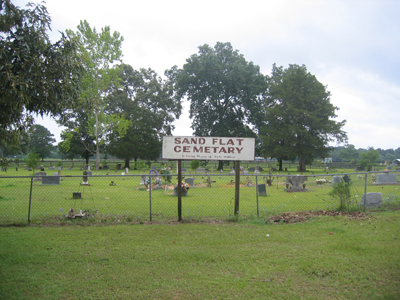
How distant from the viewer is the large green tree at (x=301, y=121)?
43781mm

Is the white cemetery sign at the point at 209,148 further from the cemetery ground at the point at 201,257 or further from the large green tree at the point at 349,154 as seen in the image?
the large green tree at the point at 349,154

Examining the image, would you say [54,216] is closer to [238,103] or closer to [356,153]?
[238,103]

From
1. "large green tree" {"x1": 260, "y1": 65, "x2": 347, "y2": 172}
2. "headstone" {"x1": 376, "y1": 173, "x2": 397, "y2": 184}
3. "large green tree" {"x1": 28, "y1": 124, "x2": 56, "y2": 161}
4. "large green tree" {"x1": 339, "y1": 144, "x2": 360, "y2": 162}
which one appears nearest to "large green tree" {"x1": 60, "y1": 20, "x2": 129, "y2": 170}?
"large green tree" {"x1": 260, "y1": 65, "x2": 347, "y2": 172}

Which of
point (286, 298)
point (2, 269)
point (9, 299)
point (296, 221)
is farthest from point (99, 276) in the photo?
point (296, 221)

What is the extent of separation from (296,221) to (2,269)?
694 cm

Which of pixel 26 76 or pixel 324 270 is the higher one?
pixel 26 76

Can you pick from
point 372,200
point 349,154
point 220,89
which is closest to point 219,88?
point 220,89

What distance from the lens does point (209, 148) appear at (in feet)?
29.3

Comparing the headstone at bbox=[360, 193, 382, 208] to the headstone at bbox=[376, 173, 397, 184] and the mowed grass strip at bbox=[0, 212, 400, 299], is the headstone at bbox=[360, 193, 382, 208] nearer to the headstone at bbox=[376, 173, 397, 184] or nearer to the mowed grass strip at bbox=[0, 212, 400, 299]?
the mowed grass strip at bbox=[0, 212, 400, 299]

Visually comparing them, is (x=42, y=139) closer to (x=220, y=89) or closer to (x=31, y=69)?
(x=220, y=89)

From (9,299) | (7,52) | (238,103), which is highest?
(238,103)

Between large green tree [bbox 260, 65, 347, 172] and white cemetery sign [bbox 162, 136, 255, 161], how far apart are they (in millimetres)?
35810

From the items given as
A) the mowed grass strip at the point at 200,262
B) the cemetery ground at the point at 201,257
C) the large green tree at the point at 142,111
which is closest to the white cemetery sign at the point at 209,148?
the cemetery ground at the point at 201,257

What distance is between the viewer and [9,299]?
3848 mm
